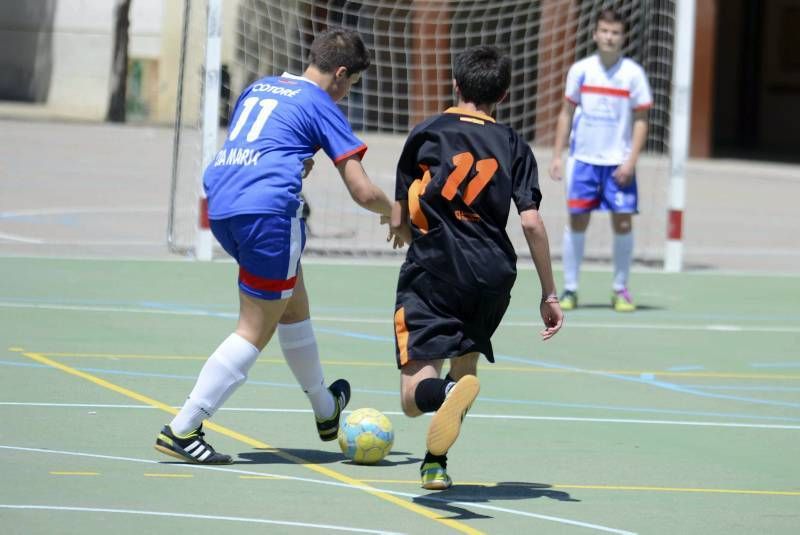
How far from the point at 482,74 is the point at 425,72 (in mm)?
17285

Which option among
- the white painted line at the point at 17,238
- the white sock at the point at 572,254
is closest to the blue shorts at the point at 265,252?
the white sock at the point at 572,254

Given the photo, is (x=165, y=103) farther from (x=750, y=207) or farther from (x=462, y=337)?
(x=462, y=337)

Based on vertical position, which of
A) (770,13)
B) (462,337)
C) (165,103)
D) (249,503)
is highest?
(770,13)

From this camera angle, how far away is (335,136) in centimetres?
684

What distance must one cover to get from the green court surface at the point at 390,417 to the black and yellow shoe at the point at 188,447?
0.06 m

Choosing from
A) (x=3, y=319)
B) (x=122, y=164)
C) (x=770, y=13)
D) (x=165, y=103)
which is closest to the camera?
(x=3, y=319)

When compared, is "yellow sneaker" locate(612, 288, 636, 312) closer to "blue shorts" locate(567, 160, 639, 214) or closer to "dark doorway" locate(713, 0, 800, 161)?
"blue shorts" locate(567, 160, 639, 214)

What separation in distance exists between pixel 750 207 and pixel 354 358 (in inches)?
503

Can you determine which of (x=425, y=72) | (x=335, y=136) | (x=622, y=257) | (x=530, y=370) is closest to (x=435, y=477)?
Answer: (x=335, y=136)

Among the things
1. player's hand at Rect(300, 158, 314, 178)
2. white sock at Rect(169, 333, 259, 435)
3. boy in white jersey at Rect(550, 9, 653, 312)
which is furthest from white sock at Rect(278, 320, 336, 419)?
boy in white jersey at Rect(550, 9, 653, 312)

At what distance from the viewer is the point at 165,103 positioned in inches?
1330

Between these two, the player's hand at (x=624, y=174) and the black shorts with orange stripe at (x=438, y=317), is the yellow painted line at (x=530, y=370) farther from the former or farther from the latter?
the black shorts with orange stripe at (x=438, y=317)

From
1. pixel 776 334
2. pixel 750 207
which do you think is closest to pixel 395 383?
pixel 776 334

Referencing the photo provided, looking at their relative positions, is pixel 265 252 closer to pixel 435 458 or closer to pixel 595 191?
pixel 435 458
